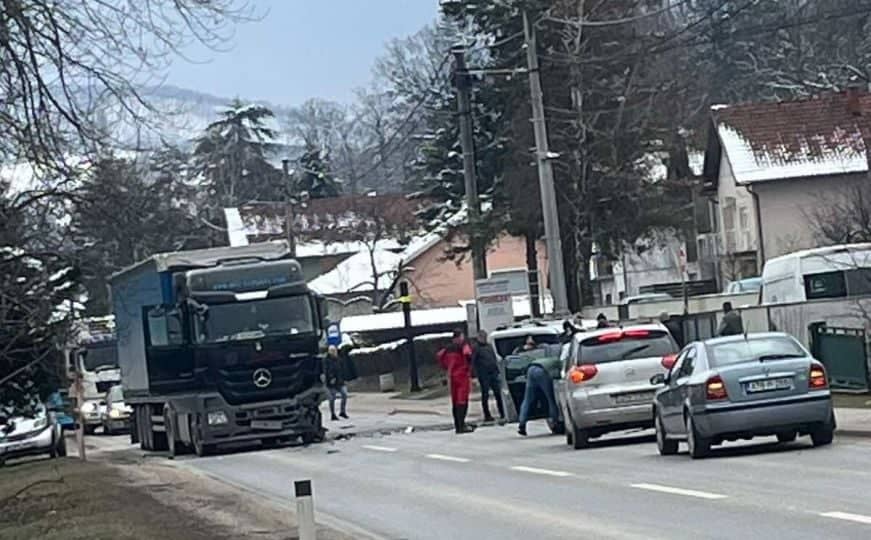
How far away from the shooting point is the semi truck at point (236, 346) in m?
34.0

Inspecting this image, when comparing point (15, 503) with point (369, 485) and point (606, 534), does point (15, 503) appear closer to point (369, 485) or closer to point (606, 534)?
point (369, 485)

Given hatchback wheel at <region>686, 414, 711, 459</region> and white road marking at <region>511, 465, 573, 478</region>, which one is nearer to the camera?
hatchback wheel at <region>686, 414, 711, 459</region>

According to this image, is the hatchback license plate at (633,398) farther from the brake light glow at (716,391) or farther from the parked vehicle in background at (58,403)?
the parked vehicle in background at (58,403)

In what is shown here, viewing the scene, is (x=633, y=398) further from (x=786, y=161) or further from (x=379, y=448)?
(x=786, y=161)

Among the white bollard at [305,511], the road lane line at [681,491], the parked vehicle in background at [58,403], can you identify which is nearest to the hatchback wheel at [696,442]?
the road lane line at [681,491]

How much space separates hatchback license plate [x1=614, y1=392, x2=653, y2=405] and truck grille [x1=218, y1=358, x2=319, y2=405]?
921 centimetres

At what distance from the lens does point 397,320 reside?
83.6 meters

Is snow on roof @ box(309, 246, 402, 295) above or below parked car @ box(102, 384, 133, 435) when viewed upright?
above

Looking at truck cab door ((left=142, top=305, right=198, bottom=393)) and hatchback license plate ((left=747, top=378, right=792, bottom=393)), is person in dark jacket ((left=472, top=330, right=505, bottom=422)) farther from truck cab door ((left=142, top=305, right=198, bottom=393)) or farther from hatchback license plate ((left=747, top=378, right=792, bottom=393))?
hatchback license plate ((left=747, top=378, right=792, bottom=393))

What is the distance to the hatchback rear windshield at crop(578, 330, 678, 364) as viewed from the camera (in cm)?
2681

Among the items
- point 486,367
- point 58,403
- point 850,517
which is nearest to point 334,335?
point 58,403

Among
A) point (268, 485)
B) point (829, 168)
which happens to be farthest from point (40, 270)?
point (829, 168)

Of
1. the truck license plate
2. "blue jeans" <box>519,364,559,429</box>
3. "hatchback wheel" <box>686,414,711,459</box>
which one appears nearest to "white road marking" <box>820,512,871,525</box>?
"hatchback wheel" <box>686,414,711,459</box>

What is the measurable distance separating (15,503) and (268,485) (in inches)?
144
